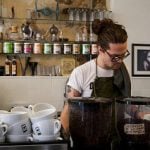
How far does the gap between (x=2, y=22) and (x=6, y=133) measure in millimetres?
2977

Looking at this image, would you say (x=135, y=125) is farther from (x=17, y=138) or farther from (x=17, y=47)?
(x=17, y=47)

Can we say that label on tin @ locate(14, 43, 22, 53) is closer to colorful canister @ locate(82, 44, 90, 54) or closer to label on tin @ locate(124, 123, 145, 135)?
colorful canister @ locate(82, 44, 90, 54)

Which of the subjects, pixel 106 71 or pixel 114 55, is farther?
pixel 106 71

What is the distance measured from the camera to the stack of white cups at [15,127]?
0.97 metres

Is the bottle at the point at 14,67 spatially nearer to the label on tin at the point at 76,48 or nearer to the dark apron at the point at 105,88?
the label on tin at the point at 76,48

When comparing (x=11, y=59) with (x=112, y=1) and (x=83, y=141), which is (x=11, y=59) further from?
(x=83, y=141)

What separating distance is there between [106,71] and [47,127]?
0.92 m

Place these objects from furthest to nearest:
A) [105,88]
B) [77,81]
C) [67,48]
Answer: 1. [67,48]
2. [77,81]
3. [105,88]

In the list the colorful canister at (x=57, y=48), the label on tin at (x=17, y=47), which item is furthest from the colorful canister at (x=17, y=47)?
the colorful canister at (x=57, y=48)

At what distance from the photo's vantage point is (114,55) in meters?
1.72

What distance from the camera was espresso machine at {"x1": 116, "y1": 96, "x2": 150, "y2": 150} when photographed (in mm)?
1052

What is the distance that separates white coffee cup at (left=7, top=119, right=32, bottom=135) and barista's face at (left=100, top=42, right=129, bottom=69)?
0.84m

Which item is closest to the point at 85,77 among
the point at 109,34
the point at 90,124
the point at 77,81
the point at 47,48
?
the point at 77,81

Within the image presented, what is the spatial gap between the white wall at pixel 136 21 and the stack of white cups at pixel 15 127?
304 cm
